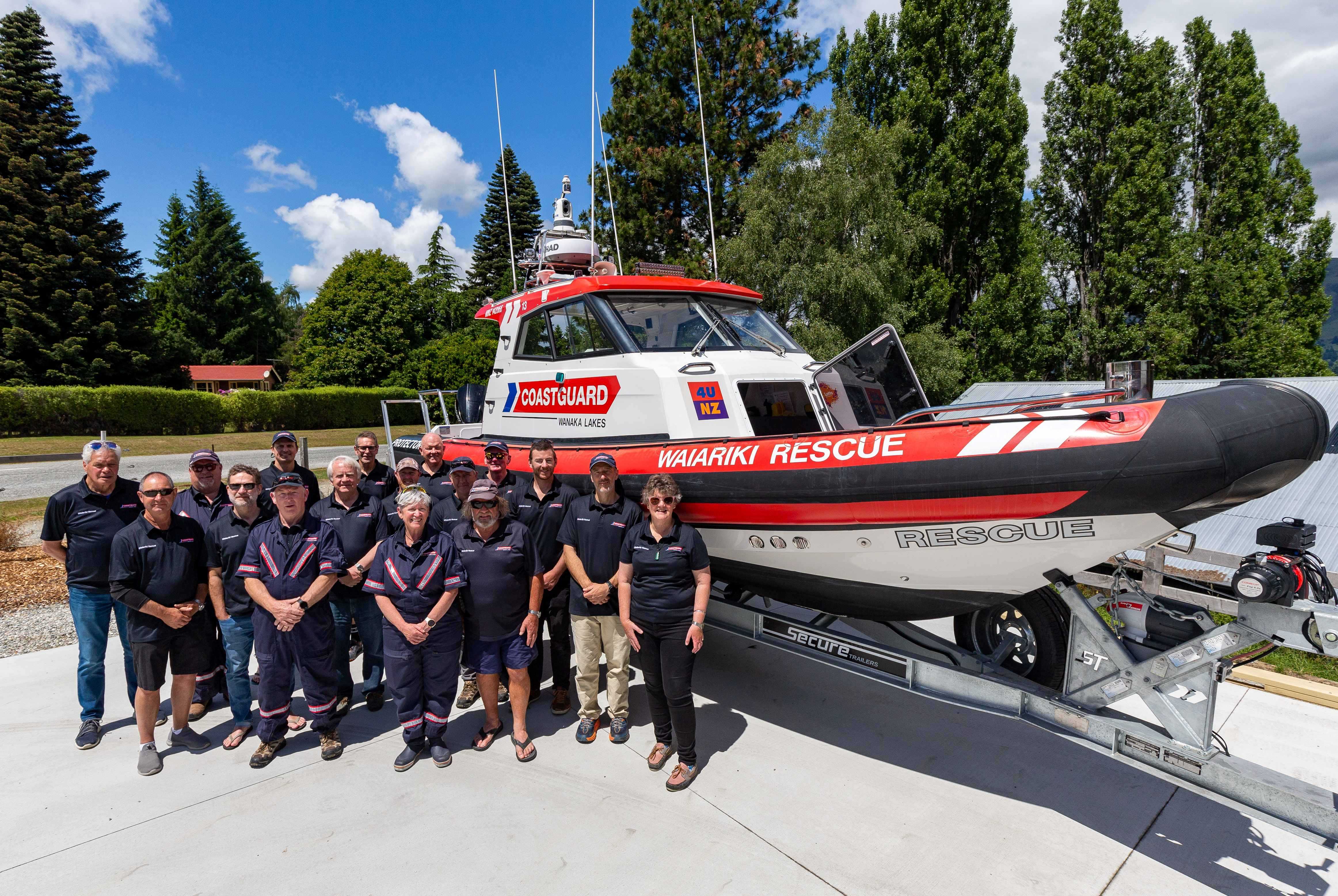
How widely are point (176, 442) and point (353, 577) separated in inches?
859

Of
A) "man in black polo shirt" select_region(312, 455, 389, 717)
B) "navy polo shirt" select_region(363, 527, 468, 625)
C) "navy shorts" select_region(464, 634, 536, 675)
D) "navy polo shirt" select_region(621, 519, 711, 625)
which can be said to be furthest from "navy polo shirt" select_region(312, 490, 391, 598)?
"navy polo shirt" select_region(621, 519, 711, 625)

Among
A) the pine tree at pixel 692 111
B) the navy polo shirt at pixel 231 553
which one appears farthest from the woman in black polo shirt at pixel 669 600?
the pine tree at pixel 692 111

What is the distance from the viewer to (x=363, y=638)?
416 centimetres

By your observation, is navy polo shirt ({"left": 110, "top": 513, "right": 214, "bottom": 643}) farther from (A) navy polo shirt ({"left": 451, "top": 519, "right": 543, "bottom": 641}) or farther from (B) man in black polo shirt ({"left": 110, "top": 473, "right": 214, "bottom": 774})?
(A) navy polo shirt ({"left": 451, "top": 519, "right": 543, "bottom": 641})

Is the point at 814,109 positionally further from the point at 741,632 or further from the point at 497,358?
the point at 741,632

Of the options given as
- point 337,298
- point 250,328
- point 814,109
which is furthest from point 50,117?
point 814,109

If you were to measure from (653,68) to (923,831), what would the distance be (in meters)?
22.1

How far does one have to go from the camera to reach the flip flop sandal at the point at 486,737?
372 centimetres

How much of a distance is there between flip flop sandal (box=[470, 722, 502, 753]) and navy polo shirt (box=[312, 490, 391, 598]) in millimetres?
1130

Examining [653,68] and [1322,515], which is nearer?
[1322,515]

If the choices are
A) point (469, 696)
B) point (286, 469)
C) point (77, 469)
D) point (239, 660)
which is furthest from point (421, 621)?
point (77, 469)

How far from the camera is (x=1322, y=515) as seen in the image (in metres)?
5.27

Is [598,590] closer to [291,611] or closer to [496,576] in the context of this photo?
[496,576]

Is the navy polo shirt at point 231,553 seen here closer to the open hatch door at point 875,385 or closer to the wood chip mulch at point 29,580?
the open hatch door at point 875,385
